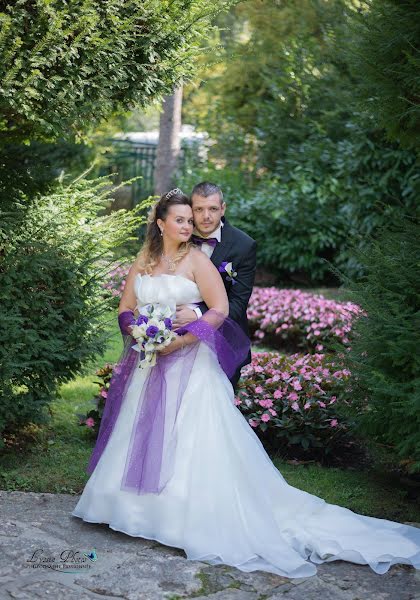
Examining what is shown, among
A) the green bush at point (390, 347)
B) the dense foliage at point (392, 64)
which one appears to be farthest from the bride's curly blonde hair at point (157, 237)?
the dense foliage at point (392, 64)

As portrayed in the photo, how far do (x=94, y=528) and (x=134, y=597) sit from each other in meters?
0.87

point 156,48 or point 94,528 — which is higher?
point 156,48

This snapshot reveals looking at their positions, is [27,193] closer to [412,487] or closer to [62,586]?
[62,586]

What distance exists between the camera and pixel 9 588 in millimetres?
3619

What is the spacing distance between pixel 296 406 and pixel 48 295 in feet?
6.39

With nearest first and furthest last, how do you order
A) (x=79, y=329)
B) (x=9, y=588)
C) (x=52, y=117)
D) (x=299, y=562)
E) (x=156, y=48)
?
(x=9, y=588) → (x=299, y=562) → (x=52, y=117) → (x=156, y=48) → (x=79, y=329)

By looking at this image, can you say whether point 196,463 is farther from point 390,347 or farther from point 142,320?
point 390,347

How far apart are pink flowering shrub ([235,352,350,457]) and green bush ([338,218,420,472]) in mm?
732

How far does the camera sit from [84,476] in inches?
211

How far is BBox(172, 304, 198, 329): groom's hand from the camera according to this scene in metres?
4.57

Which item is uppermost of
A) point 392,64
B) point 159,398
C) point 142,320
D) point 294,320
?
point 392,64

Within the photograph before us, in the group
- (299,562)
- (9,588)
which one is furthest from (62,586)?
(299,562)

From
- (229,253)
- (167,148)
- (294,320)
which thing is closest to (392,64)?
(229,253)

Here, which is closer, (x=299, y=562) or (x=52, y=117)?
(x=299, y=562)
